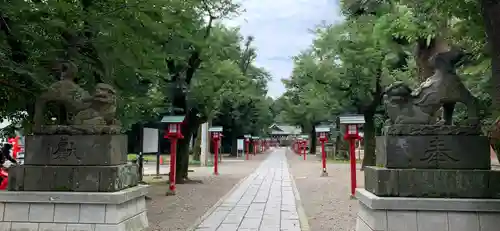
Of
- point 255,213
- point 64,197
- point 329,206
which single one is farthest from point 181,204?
point 64,197

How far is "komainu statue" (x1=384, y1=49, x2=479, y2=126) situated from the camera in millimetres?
5684

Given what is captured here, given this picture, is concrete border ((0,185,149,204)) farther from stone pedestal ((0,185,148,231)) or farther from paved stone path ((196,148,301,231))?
paved stone path ((196,148,301,231))

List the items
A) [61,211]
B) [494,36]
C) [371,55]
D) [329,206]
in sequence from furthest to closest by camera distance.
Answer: [371,55]
[329,206]
[61,211]
[494,36]

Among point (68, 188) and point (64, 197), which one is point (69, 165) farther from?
point (64, 197)

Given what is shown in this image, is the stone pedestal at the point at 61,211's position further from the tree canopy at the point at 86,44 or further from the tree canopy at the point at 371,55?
the tree canopy at the point at 371,55

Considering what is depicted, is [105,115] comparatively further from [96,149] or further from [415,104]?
[415,104]

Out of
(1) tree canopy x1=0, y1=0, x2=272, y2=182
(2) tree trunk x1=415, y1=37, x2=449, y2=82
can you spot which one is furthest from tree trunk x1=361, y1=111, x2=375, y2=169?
(1) tree canopy x1=0, y1=0, x2=272, y2=182

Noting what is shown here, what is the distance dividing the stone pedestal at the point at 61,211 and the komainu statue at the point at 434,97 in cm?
387

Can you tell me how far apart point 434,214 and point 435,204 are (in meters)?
0.13

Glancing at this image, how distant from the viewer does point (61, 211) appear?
5.82 m

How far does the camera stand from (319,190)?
14844mm

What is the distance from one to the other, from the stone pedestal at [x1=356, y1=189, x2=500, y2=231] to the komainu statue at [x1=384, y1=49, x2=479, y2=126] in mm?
1040

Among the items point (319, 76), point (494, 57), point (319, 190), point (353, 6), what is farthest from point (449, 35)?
point (319, 76)

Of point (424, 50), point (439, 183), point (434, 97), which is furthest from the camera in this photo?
point (424, 50)
